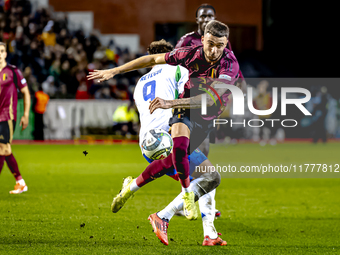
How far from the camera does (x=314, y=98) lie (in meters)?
18.0

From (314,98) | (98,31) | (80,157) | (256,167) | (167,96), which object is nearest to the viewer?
(167,96)

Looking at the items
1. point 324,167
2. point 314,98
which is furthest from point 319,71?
point 324,167

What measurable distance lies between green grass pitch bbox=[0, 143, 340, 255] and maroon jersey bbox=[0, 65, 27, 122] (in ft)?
3.93

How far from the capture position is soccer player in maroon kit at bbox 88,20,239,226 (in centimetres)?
440

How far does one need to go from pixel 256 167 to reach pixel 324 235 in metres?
6.60

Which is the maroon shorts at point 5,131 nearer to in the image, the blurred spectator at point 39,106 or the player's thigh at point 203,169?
the player's thigh at point 203,169

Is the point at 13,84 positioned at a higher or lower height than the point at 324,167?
higher

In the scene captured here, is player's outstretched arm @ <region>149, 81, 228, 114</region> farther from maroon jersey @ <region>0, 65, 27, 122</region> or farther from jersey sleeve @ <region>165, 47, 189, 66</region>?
maroon jersey @ <region>0, 65, 27, 122</region>

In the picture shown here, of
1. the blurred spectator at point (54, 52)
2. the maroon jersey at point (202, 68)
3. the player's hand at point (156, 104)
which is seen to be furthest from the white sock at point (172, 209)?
the blurred spectator at point (54, 52)

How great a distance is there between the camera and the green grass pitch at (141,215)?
14.7 feet

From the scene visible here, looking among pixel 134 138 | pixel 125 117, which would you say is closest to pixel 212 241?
pixel 125 117

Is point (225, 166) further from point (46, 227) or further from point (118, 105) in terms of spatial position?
point (46, 227)

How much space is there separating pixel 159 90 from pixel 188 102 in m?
0.76

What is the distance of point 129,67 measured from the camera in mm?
4547
